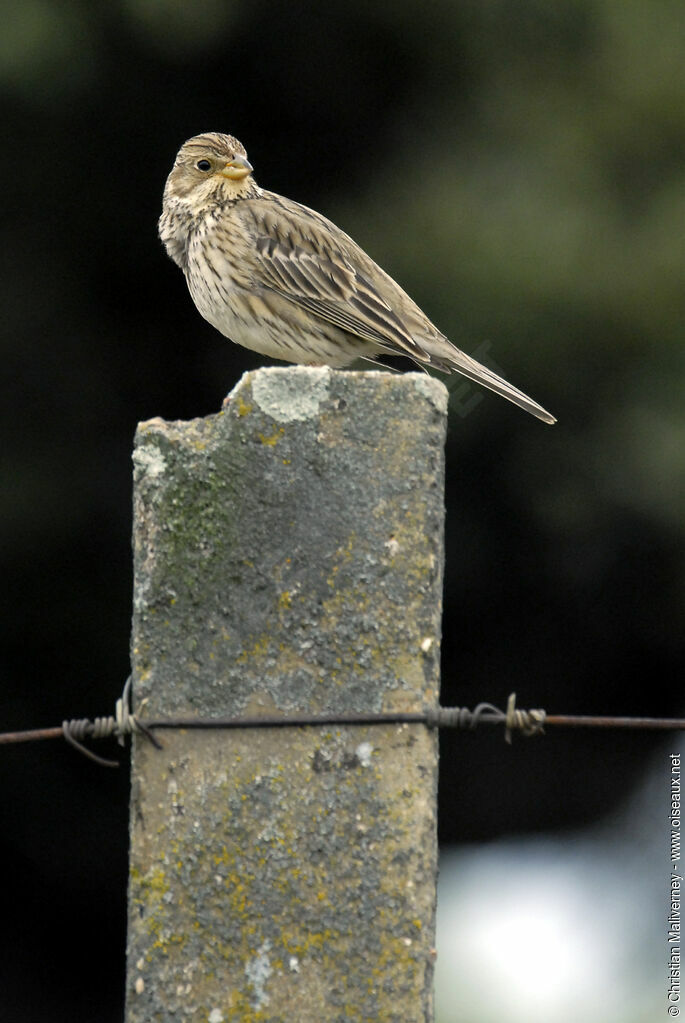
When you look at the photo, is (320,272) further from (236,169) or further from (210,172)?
(210,172)

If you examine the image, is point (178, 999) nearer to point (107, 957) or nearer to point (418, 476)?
point (418, 476)

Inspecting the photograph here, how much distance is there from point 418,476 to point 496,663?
5.80 m

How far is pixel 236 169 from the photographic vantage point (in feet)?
18.8

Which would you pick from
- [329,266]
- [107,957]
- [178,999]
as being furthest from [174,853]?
[107,957]

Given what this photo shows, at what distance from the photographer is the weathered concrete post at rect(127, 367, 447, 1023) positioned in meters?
2.48

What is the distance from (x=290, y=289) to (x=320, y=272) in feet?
0.59

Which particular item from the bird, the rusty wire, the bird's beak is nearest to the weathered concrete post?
the rusty wire

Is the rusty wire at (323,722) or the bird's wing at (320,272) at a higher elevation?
the bird's wing at (320,272)

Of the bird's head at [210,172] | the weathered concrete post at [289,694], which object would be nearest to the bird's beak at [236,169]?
the bird's head at [210,172]

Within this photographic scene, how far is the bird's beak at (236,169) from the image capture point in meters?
5.70

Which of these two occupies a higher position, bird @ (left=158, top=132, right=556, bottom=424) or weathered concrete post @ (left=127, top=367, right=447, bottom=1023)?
bird @ (left=158, top=132, right=556, bottom=424)

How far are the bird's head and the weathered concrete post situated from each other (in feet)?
10.7

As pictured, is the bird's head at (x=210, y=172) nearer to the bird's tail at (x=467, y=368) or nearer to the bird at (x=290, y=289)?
the bird at (x=290, y=289)

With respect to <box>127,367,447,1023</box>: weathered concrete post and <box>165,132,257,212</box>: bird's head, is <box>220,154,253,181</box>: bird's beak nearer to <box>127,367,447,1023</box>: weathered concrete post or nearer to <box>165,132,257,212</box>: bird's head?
<box>165,132,257,212</box>: bird's head
